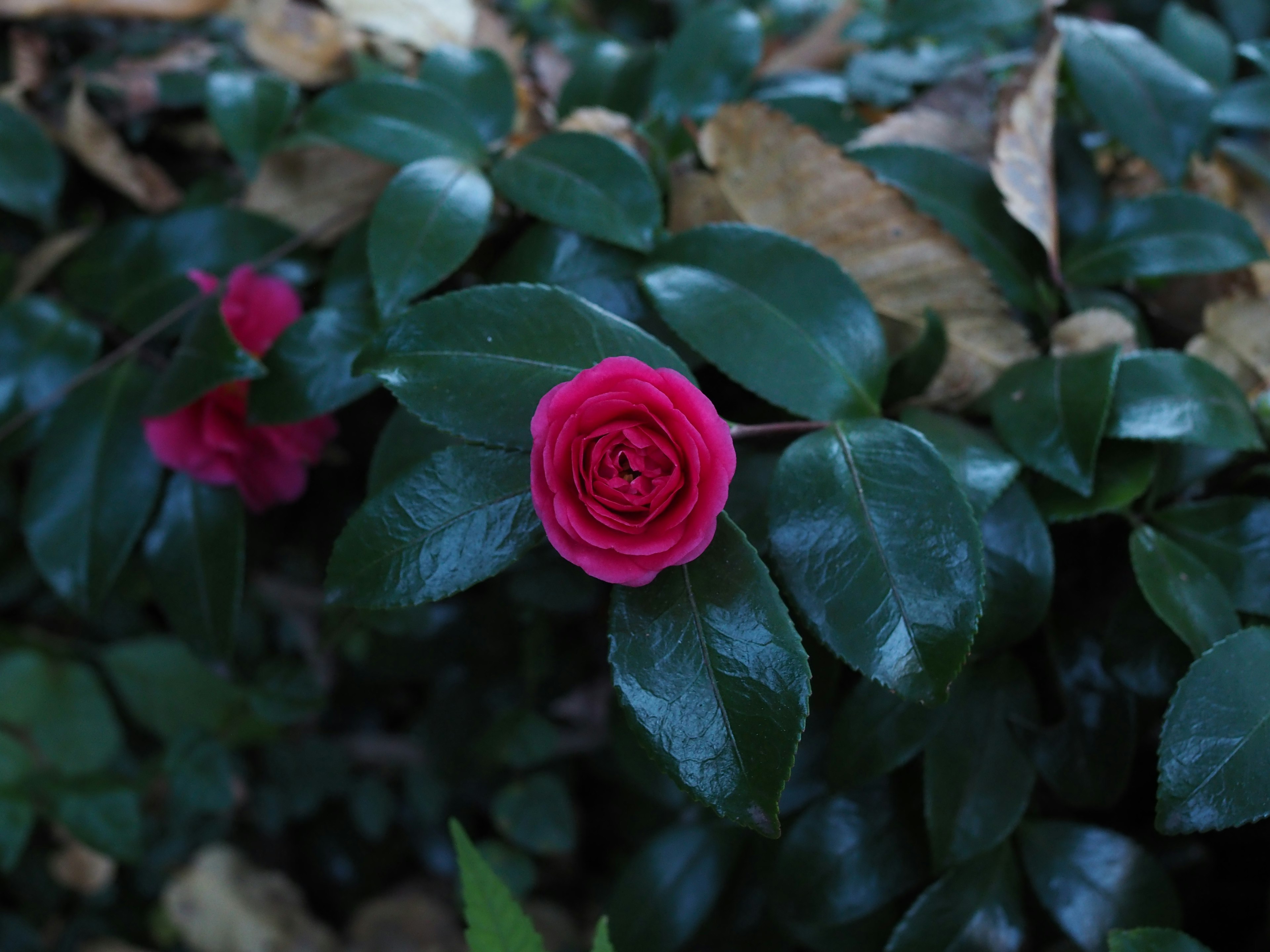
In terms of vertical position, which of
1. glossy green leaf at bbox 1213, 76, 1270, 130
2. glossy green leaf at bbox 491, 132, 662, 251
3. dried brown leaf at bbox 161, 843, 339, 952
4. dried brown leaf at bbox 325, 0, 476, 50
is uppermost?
glossy green leaf at bbox 1213, 76, 1270, 130

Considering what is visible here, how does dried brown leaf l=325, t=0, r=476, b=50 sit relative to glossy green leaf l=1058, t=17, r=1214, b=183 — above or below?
below

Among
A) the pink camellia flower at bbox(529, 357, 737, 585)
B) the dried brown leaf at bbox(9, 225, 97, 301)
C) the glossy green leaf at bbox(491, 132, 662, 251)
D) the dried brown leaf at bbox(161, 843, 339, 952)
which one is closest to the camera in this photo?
the pink camellia flower at bbox(529, 357, 737, 585)

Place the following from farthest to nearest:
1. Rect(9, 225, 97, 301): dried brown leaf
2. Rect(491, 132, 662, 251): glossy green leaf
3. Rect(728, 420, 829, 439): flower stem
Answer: Rect(9, 225, 97, 301): dried brown leaf < Rect(491, 132, 662, 251): glossy green leaf < Rect(728, 420, 829, 439): flower stem

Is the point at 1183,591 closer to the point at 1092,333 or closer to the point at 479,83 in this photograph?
the point at 1092,333

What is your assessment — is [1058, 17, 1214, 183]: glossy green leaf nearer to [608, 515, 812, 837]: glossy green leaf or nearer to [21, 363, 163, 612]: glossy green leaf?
[608, 515, 812, 837]: glossy green leaf

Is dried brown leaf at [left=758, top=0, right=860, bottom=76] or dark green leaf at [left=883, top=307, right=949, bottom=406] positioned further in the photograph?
dried brown leaf at [left=758, top=0, right=860, bottom=76]

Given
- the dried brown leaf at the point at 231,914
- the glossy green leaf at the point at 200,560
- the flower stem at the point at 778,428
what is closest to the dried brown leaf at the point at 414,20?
the glossy green leaf at the point at 200,560

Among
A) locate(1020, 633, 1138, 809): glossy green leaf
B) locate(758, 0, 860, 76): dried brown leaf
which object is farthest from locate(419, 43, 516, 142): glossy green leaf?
locate(1020, 633, 1138, 809): glossy green leaf

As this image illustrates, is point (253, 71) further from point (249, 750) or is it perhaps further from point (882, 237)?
point (249, 750)
